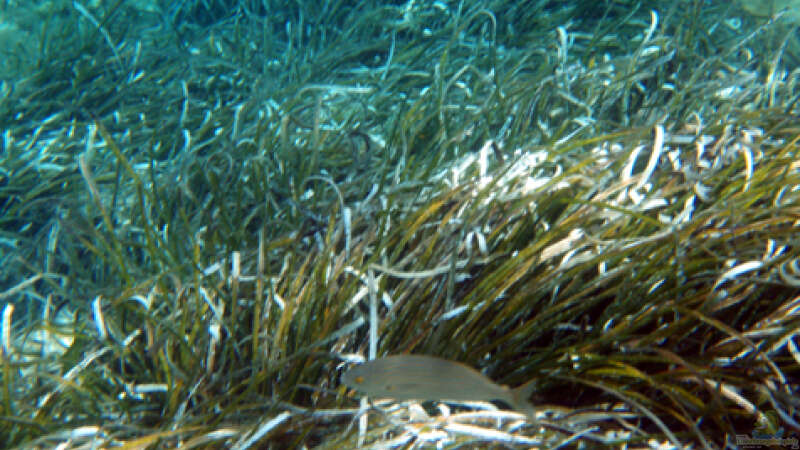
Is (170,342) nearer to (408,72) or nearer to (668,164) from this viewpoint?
(668,164)

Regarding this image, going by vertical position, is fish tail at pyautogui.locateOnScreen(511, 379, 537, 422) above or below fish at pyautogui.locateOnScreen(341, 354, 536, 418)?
below

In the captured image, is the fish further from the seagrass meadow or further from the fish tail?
the seagrass meadow

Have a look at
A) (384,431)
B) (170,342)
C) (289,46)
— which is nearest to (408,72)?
(289,46)

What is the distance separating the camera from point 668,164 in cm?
193

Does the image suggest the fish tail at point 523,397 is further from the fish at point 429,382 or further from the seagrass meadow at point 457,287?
the seagrass meadow at point 457,287

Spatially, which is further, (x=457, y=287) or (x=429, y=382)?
(x=457, y=287)

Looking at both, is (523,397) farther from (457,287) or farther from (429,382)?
(457,287)

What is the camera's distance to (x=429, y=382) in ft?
3.77

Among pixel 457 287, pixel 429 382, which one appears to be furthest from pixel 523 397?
pixel 457 287

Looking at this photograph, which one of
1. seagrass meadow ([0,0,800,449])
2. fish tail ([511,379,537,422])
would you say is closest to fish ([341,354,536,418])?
fish tail ([511,379,537,422])

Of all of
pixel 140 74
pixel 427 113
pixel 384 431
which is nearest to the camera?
pixel 384 431

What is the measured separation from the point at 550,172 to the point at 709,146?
2.39ft

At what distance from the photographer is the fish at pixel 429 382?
1142 mm

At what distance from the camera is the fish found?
1.14 m
